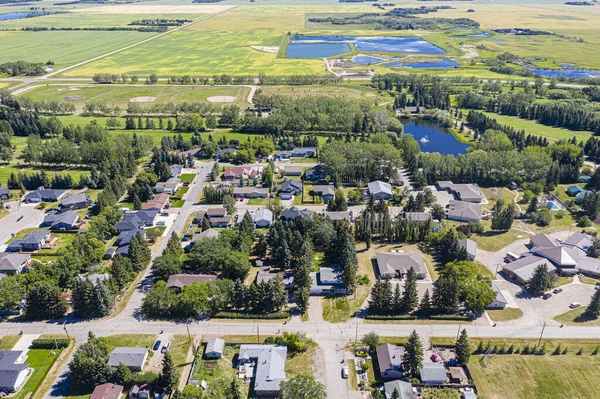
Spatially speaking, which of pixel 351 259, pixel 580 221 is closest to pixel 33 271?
pixel 351 259

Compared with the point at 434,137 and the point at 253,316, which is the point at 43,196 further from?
the point at 434,137

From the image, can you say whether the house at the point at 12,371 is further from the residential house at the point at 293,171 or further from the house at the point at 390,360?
the residential house at the point at 293,171

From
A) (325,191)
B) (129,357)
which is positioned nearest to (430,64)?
(325,191)

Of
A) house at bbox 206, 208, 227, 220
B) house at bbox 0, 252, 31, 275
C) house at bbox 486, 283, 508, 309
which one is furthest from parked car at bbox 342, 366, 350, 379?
house at bbox 0, 252, 31, 275

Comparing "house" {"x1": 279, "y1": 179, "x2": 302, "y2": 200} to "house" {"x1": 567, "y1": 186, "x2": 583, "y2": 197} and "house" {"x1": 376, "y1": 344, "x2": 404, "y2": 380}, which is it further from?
"house" {"x1": 567, "y1": 186, "x2": 583, "y2": 197}

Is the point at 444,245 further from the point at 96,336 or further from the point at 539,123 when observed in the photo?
the point at 539,123

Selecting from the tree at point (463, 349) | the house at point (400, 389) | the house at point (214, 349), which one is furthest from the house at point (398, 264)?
the house at point (214, 349)
